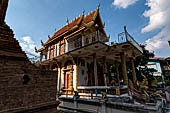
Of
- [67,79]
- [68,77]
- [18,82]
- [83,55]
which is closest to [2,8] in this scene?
[18,82]

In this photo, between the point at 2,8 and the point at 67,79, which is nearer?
the point at 2,8

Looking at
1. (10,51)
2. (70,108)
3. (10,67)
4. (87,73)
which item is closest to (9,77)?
(10,67)

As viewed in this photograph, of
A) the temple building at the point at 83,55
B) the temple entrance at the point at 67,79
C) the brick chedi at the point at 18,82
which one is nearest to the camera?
the brick chedi at the point at 18,82

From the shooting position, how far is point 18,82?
3637 mm

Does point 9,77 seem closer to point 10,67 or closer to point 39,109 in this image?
point 10,67

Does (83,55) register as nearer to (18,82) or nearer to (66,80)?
(66,80)

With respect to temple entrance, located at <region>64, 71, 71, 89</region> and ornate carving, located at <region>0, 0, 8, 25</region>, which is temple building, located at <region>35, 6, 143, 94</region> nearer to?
temple entrance, located at <region>64, 71, 71, 89</region>

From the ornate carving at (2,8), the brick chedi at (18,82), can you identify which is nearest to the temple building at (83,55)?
the brick chedi at (18,82)

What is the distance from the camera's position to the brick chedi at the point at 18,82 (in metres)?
3.37

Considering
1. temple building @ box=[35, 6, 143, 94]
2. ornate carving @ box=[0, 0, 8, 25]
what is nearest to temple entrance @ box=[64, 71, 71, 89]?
temple building @ box=[35, 6, 143, 94]

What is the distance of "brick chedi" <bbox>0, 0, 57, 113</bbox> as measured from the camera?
132 inches

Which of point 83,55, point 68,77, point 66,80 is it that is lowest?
point 66,80

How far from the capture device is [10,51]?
12.3ft

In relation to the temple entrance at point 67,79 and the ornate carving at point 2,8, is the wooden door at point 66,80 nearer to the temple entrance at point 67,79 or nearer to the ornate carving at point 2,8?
the temple entrance at point 67,79
